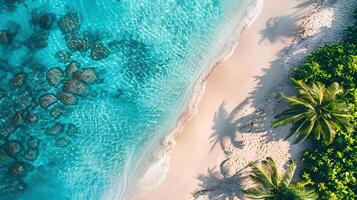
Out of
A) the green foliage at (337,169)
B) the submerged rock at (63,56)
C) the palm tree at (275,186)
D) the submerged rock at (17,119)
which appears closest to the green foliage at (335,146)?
the green foliage at (337,169)

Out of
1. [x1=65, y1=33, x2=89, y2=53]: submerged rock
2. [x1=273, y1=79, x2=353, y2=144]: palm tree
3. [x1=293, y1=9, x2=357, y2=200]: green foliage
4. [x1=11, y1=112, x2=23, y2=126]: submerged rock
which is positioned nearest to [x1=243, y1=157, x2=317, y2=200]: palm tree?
[x1=293, y1=9, x2=357, y2=200]: green foliage

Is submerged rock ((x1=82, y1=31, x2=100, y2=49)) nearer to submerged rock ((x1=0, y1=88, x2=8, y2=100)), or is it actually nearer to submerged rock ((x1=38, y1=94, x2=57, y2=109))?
submerged rock ((x1=38, y1=94, x2=57, y2=109))

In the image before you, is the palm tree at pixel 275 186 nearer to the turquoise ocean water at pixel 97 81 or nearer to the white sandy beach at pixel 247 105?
the white sandy beach at pixel 247 105

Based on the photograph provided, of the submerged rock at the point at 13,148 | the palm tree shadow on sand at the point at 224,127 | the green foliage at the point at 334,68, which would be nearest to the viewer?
the green foliage at the point at 334,68

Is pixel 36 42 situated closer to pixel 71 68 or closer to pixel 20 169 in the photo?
pixel 71 68

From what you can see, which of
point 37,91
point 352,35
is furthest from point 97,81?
point 352,35

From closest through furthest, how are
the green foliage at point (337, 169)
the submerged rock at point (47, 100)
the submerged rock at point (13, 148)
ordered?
the green foliage at point (337, 169)
the submerged rock at point (13, 148)
the submerged rock at point (47, 100)

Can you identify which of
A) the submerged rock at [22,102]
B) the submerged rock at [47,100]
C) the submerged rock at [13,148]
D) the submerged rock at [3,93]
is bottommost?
the submerged rock at [13,148]

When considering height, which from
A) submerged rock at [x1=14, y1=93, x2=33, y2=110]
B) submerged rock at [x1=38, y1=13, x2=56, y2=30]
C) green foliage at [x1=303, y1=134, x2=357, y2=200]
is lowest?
green foliage at [x1=303, y1=134, x2=357, y2=200]
